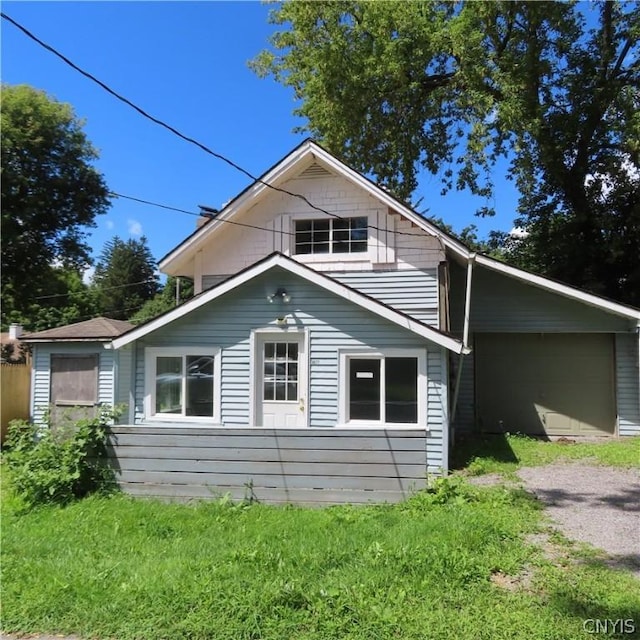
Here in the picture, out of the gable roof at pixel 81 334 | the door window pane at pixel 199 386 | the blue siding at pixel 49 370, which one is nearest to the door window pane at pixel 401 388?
the door window pane at pixel 199 386

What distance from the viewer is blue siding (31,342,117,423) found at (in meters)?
11.8

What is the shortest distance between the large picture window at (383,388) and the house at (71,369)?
20.1 ft

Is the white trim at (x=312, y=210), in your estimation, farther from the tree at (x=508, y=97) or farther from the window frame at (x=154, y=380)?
the tree at (x=508, y=97)

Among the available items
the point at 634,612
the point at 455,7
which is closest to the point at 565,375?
the point at 634,612

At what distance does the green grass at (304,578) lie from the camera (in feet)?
10.8

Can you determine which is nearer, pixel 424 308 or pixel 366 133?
pixel 424 308

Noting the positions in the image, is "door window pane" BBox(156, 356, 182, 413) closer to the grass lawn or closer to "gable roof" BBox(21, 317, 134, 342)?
"gable roof" BBox(21, 317, 134, 342)

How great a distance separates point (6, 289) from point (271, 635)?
28.9 meters

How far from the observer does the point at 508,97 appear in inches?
592

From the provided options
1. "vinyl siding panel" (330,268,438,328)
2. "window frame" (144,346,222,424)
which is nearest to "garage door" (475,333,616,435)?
"vinyl siding panel" (330,268,438,328)

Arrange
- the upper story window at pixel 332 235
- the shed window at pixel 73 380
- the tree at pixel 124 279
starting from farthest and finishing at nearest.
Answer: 1. the tree at pixel 124 279
2. the shed window at pixel 73 380
3. the upper story window at pixel 332 235

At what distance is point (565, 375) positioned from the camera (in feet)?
37.9

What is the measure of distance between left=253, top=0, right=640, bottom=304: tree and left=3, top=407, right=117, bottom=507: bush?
526 inches

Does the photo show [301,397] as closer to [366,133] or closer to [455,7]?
[366,133]
